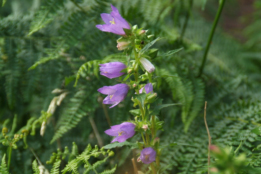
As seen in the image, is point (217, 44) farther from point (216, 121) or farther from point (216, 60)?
point (216, 121)

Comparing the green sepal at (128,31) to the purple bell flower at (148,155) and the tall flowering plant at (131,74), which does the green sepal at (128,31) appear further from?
the purple bell flower at (148,155)

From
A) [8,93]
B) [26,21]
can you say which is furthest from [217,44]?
[8,93]

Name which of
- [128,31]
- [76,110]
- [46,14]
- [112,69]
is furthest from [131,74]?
[46,14]

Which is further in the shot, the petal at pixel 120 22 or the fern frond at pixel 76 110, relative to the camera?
the fern frond at pixel 76 110

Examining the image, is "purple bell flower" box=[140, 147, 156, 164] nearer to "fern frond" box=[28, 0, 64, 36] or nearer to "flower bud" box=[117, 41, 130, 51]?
"flower bud" box=[117, 41, 130, 51]

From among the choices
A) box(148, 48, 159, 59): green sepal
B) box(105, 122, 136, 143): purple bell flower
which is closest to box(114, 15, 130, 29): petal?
box(148, 48, 159, 59): green sepal

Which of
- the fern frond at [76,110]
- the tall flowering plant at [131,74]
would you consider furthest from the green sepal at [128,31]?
the fern frond at [76,110]

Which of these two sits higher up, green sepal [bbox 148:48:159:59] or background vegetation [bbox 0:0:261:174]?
green sepal [bbox 148:48:159:59]

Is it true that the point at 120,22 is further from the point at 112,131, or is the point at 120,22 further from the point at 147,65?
the point at 112,131
